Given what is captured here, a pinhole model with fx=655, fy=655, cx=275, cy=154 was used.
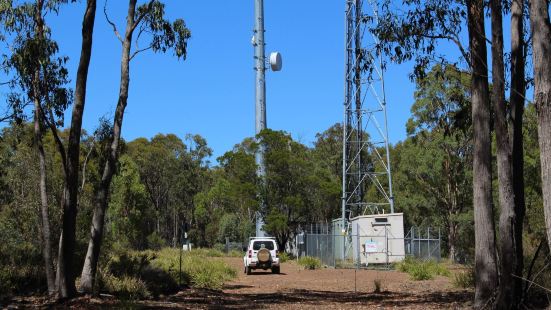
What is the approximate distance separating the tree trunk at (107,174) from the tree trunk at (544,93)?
34.1 feet

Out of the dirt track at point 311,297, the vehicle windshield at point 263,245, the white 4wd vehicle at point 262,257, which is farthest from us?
the vehicle windshield at point 263,245

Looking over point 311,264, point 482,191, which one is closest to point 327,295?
point 482,191

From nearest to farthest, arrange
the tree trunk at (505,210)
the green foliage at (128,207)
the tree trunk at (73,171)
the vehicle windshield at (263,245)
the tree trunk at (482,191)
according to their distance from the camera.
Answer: the tree trunk at (505,210)
the tree trunk at (482,191)
the tree trunk at (73,171)
the vehicle windshield at (263,245)
the green foliage at (128,207)

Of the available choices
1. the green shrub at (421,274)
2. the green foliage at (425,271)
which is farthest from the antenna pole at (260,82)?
the green shrub at (421,274)

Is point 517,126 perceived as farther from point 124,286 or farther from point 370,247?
point 370,247

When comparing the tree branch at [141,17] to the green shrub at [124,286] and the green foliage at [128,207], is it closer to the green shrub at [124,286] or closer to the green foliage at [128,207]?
the green shrub at [124,286]

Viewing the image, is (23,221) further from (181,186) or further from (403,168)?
(181,186)

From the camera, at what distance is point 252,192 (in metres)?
47.2

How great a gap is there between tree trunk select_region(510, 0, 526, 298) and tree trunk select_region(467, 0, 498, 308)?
53cm

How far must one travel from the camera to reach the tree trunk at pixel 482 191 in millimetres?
12641

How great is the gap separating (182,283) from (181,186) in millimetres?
52319

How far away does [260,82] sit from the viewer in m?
46.4

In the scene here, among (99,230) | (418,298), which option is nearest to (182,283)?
(99,230)

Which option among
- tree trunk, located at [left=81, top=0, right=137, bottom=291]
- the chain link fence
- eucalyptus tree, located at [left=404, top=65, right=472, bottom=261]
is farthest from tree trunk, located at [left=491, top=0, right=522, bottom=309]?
eucalyptus tree, located at [left=404, top=65, right=472, bottom=261]
